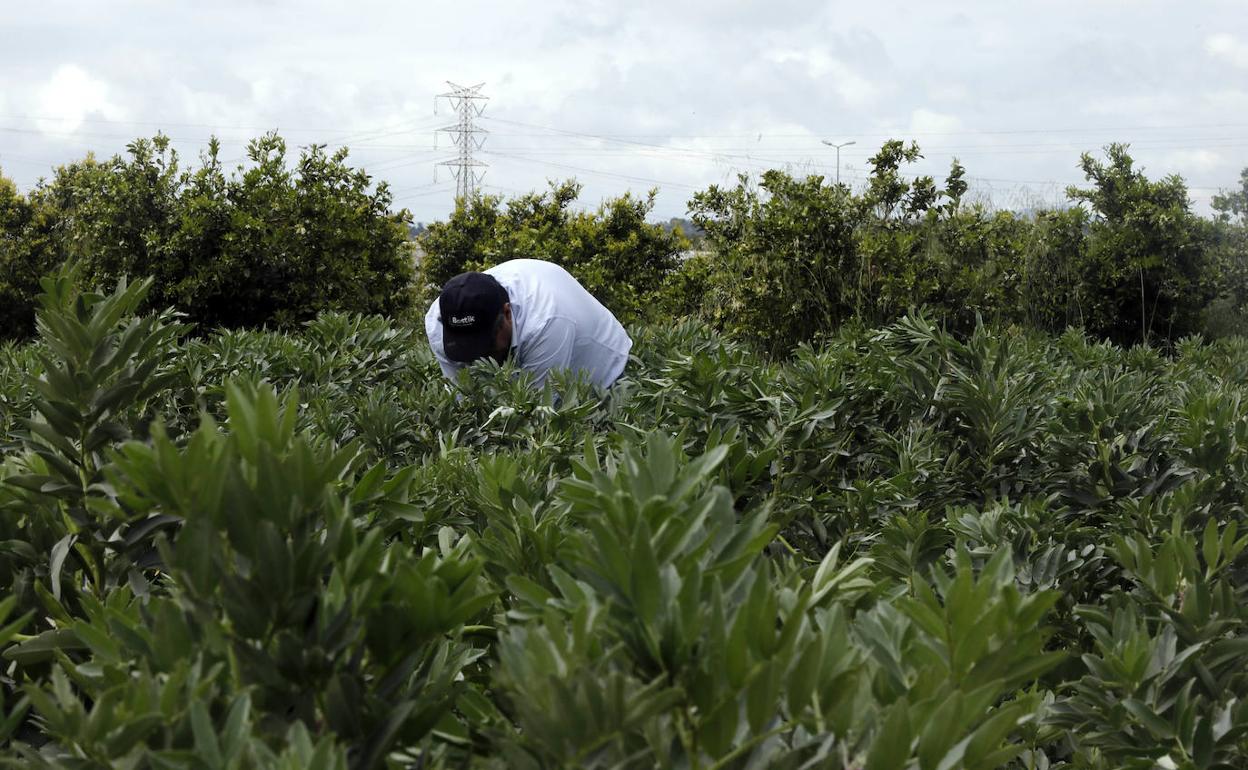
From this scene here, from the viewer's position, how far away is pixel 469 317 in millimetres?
5594

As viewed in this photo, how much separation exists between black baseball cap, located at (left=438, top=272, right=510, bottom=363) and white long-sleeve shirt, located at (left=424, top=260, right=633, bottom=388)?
0.39 ft

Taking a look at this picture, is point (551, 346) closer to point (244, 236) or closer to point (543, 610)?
point (543, 610)

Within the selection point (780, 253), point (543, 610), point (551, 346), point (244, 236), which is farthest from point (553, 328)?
point (244, 236)

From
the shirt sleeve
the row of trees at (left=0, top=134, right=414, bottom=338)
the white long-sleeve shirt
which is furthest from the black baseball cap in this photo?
the row of trees at (left=0, top=134, right=414, bottom=338)

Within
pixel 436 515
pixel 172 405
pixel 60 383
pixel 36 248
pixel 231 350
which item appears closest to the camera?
pixel 60 383

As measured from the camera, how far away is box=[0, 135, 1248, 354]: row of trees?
A: 40.9 ft

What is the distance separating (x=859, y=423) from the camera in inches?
147

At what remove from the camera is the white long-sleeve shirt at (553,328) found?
588 centimetres

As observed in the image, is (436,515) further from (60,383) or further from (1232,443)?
(1232,443)

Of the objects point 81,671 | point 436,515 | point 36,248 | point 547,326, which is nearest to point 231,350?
point 547,326

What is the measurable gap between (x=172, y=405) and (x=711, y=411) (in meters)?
2.17

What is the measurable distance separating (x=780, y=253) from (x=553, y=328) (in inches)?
276

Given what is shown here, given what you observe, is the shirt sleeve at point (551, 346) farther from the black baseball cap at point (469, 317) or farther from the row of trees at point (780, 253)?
the row of trees at point (780, 253)

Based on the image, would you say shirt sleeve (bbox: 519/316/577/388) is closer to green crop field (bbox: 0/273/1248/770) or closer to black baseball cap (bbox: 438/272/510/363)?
black baseball cap (bbox: 438/272/510/363)
